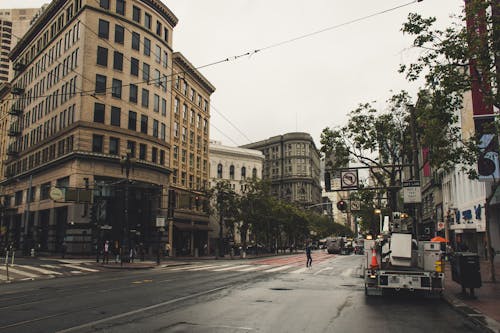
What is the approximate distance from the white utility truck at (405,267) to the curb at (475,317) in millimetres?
860

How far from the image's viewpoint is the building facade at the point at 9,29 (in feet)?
517

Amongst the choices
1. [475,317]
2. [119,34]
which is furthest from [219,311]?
[119,34]

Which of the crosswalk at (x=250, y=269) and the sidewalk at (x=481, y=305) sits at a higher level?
the sidewalk at (x=481, y=305)

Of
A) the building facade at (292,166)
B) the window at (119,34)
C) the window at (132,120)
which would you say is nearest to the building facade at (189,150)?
the window at (119,34)

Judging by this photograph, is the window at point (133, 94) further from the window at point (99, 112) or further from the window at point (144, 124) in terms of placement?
the window at point (99, 112)

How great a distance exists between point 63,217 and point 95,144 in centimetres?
891

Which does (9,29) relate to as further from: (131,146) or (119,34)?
(131,146)

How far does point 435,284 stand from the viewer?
13.0 meters

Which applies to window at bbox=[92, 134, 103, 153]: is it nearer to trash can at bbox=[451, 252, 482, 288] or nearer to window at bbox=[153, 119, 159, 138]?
window at bbox=[153, 119, 159, 138]

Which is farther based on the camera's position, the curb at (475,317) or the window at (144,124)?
the window at (144,124)

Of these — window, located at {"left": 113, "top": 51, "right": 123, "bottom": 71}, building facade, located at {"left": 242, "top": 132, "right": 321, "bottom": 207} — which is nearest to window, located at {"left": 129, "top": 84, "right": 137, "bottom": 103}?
window, located at {"left": 113, "top": 51, "right": 123, "bottom": 71}

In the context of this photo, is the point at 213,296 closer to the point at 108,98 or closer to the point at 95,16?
the point at 108,98

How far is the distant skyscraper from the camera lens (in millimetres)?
157625

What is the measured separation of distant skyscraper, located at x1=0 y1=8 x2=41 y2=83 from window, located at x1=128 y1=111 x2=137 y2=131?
12206cm
